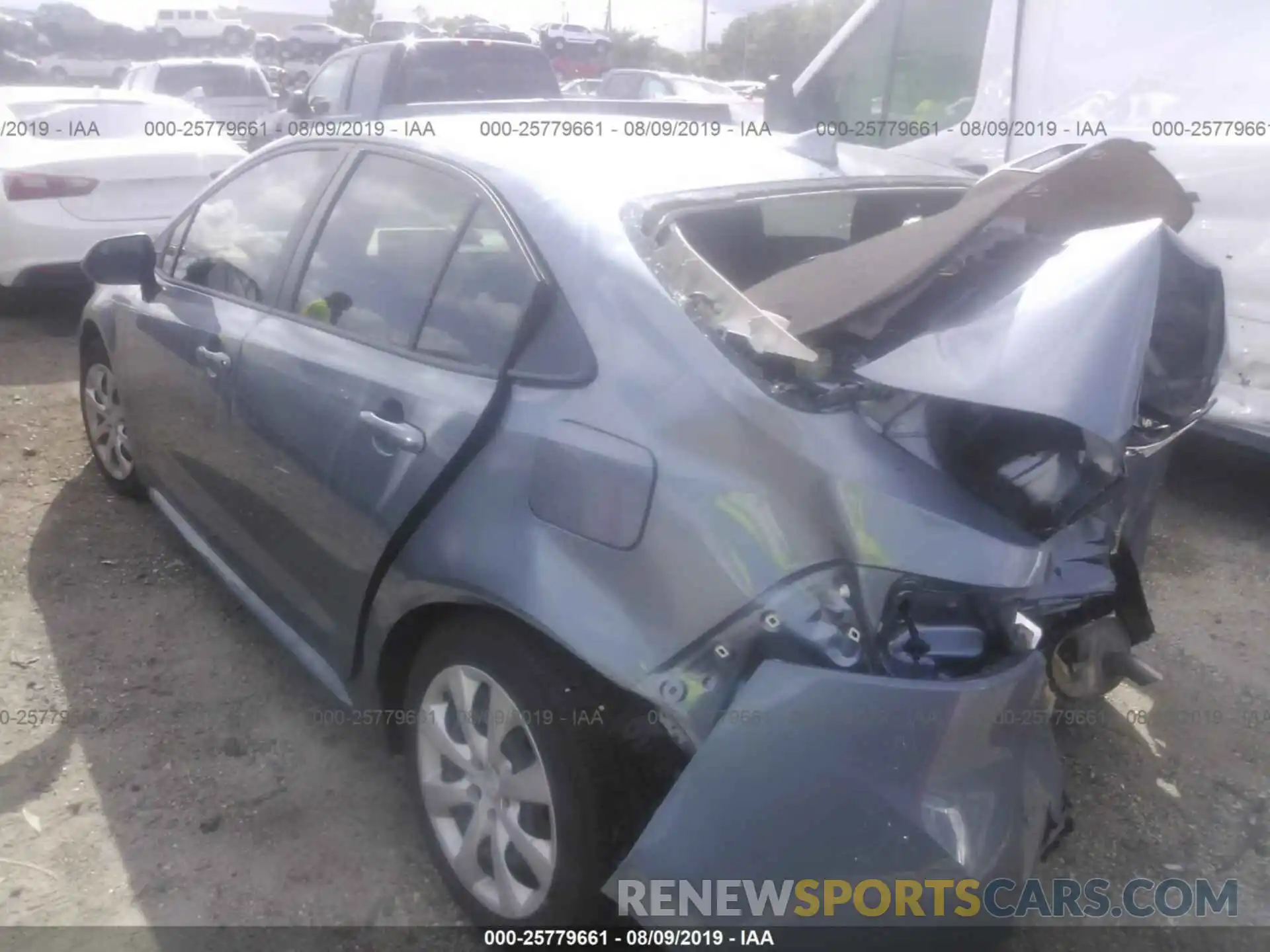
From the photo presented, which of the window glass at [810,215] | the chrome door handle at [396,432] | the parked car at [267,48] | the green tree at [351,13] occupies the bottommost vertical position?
the chrome door handle at [396,432]

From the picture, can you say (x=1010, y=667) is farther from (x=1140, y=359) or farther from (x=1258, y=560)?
(x=1258, y=560)

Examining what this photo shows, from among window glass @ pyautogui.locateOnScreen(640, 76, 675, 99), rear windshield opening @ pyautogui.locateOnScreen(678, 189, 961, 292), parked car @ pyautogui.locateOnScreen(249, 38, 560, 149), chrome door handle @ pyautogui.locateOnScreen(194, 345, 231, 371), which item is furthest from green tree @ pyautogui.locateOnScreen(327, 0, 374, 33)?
rear windshield opening @ pyautogui.locateOnScreen(678, 189, 961, 292)

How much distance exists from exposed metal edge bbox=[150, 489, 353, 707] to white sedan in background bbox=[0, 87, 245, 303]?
10.9 feet

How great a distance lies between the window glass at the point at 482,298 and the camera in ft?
7.41

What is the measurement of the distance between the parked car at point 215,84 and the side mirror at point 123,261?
11529mm

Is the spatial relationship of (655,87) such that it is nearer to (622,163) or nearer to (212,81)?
(212,81)

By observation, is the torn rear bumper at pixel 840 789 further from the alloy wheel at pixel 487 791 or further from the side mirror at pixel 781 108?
the side mirror at pixel 781 108

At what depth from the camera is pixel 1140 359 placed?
172 centimetres

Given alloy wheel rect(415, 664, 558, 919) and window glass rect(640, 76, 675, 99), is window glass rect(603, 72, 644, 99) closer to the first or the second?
window glass rect(640, 76, 675, 99)

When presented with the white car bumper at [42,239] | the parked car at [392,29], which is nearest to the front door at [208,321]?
the white car bumper at [42,239]

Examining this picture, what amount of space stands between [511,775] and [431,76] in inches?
308

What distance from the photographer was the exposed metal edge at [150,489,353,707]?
2.75m

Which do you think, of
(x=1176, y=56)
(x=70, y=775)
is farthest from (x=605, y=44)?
(x=70, y=775)

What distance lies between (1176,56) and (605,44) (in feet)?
105
